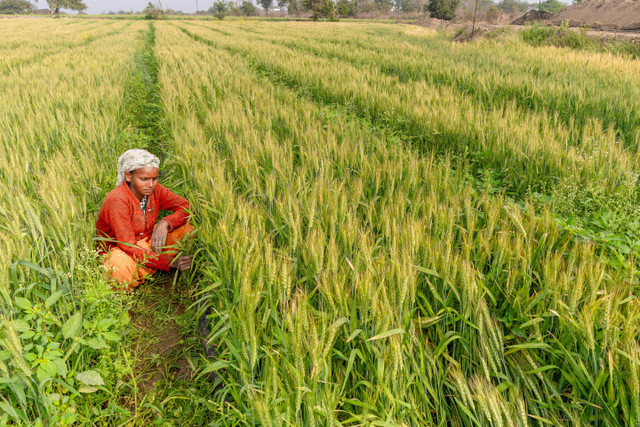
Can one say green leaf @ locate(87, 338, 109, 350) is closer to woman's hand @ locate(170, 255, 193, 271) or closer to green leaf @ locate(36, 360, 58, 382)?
green leaf @ locate(36, 360, 58, 382)

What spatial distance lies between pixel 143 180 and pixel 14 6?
128989 mm

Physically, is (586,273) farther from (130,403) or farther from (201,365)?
(130,403)

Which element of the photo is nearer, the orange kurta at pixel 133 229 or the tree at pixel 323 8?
the orange kurta at pixel 133 229

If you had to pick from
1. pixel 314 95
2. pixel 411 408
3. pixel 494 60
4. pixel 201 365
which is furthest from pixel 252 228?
pixel 494 60

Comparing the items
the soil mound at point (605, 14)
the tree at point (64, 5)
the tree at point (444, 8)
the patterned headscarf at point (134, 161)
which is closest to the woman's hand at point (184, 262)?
the patterned headscarf at point (134, 161)

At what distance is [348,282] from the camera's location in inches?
58.3

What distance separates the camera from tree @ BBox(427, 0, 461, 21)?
4841 centimetres

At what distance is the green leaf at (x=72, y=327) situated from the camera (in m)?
1.43

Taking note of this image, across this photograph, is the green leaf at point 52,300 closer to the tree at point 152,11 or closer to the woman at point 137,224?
the woman at point 137,224

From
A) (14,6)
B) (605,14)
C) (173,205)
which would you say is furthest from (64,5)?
(173,205)

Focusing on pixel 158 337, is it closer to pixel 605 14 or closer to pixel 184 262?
pixel 184 262

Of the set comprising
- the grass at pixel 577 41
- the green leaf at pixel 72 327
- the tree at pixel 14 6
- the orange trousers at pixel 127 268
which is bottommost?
the orange trousers at pixel 127 268

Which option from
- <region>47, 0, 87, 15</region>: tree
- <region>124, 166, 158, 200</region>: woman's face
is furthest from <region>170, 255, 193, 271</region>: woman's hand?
<region>47, 0, 87, 15</region>: tree

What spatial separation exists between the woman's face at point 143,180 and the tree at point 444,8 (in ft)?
181
